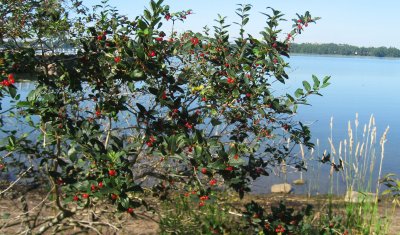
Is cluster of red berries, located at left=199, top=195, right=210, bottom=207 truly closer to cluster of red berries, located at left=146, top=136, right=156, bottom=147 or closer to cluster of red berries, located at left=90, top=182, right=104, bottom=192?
cluster of red berries, located at left=146, top=136, right=156, bottom=147

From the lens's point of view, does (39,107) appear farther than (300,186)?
No

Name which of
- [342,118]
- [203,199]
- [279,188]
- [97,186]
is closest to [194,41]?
[203,199]

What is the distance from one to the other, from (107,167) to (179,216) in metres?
2.83

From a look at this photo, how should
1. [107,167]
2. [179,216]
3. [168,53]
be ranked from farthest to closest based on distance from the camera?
[179,216] < [168,53] < [107,167]

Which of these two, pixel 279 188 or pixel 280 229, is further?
pixel 279 188

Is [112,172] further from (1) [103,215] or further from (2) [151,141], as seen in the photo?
(1) [103,215]

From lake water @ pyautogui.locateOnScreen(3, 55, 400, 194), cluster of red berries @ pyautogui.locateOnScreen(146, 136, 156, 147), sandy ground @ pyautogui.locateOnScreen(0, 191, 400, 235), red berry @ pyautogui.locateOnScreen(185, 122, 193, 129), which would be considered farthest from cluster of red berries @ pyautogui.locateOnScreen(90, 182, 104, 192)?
lake water @ pyautogui.locateOnScreen(3, 55, 400, 194)

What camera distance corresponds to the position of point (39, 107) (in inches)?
100

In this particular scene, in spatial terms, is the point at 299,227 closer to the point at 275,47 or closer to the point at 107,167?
the point at 275,47

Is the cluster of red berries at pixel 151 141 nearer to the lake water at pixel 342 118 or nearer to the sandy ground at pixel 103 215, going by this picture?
the sandy ground at pixel 103 215

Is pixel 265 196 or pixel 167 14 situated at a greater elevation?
pixel 167 14

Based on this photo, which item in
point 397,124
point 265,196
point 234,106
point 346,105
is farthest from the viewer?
point 346,105

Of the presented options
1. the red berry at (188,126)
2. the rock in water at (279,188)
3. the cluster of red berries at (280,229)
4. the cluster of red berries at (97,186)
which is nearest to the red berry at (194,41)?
the red berry at (188,126)

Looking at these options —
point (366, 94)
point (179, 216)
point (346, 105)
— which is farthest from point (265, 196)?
point (366, 94)
